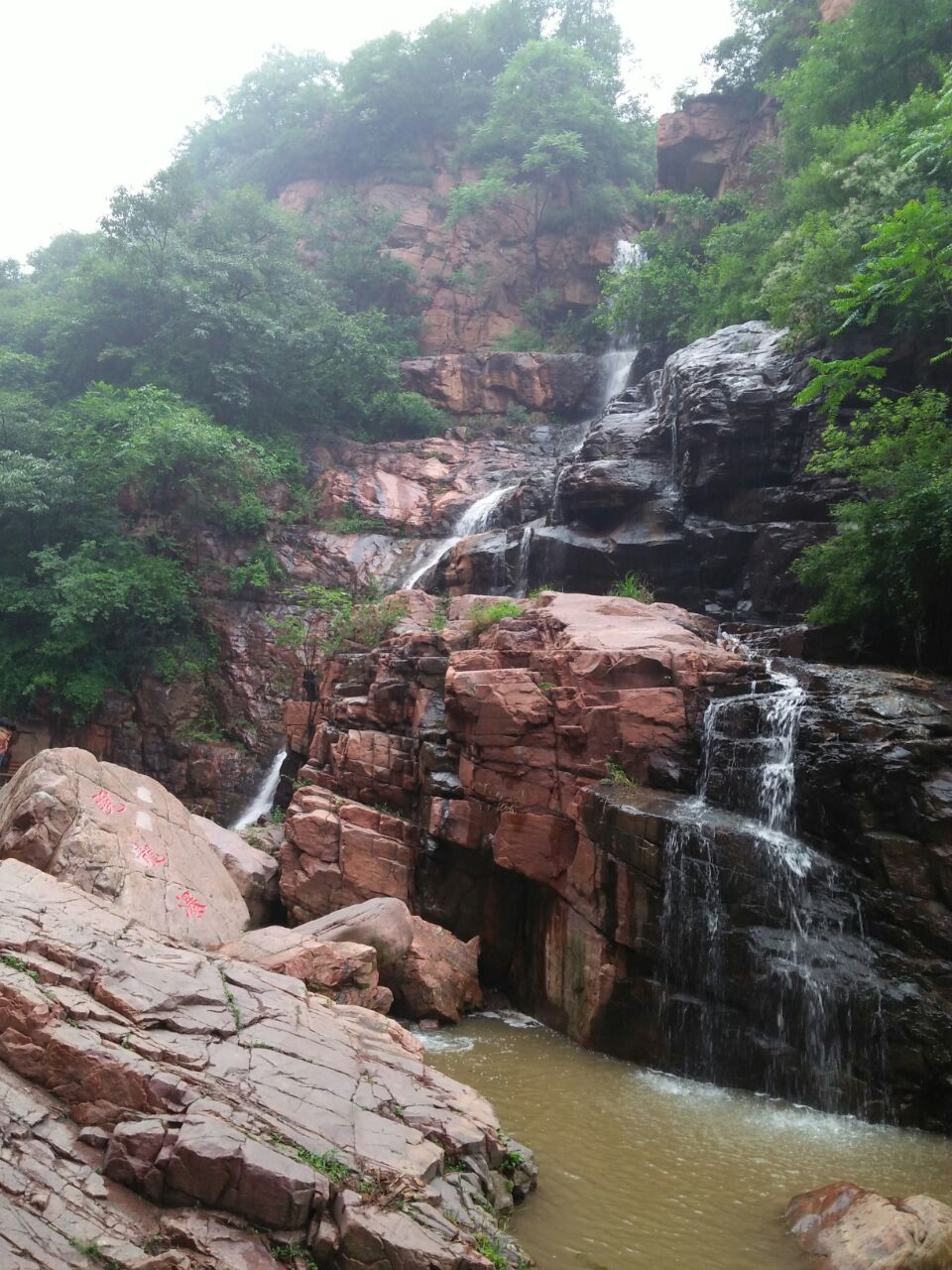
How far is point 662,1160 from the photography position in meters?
6.69

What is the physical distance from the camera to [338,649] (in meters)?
16.9

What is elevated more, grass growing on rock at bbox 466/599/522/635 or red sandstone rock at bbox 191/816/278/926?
grass growing on rock at bbox 466/599/522/635

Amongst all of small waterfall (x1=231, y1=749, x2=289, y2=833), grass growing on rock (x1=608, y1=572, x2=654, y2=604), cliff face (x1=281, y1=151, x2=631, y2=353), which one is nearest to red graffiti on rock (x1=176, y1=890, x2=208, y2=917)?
small waterfall (x1=231, y1=749, x2=289, y2=833)

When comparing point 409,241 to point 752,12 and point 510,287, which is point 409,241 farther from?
point 752,12

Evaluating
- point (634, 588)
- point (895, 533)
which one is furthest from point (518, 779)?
point (895, 533)

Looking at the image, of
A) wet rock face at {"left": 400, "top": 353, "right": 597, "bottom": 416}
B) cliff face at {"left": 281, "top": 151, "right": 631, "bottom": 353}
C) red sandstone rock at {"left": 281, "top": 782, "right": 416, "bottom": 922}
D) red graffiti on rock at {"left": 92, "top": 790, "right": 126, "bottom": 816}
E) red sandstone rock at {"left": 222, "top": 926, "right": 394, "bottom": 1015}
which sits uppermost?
cliff face at {"left": 281, "top": 151, "right": 631, "bottom": 353}

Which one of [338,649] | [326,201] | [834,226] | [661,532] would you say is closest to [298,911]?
[338,649]

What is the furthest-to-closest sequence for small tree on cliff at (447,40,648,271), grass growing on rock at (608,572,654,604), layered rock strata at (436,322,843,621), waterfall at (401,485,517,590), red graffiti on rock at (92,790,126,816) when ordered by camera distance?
small tree on cliff at (447,40,648,271) → waterfall at (401,485,517,590) → grass growing on rock at (608,572,654,604) → layered rock strata at (436,322,843,621) → red graffiti on rock at (92,790,126,816)

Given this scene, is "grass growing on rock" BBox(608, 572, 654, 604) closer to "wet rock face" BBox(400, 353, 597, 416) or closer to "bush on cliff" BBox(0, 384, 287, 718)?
"bush on cliff" BBox(0, 384, 287, 718)

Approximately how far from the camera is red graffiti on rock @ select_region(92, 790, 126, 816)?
10.8m

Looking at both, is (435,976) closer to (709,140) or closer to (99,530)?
(99,530)

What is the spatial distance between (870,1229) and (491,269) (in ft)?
117

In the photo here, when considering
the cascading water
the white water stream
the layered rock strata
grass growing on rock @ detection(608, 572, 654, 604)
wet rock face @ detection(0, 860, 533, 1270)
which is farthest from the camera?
the white water stream

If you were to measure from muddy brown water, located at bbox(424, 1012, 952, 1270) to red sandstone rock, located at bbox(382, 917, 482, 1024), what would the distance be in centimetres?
70
